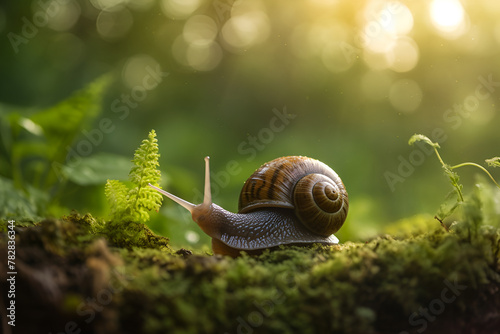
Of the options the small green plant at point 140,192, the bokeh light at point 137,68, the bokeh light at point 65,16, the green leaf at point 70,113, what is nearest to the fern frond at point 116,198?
the small green plant at point 140,192

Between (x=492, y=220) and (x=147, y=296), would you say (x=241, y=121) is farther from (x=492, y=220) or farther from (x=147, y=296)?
(x=147, y=296)

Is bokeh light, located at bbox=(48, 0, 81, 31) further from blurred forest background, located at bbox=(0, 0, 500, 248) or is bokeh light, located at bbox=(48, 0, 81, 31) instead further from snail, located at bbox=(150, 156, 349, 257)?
snail, located at bbox=(150, 156, 349, 257)

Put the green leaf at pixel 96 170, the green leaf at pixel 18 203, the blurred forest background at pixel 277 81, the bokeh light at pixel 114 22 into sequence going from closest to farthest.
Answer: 1. the green leaf at pixel 18 203
2. the green leaf at pixel 96 170
3. the blurred forest background at pixel 277 81
4. the bokeh light at pixel 114 22

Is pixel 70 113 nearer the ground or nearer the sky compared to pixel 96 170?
nearer the sky

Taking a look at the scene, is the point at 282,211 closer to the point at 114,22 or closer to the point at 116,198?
the point at 116,198

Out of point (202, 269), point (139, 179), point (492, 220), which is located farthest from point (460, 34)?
point (202, 269)

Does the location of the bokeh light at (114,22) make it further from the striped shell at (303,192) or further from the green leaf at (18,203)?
the striped shell at (303,192)

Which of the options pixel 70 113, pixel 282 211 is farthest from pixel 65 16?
pixel 282 211
